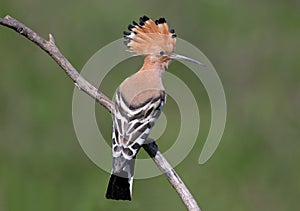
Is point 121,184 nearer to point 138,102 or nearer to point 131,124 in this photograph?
point 131,124

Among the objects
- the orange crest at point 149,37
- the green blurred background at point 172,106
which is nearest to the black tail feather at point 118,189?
the orange crest at point 149,37

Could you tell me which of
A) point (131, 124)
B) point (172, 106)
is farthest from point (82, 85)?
point (172, 106)

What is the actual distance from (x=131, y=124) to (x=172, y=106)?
2.96m

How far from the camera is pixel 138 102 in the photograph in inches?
164

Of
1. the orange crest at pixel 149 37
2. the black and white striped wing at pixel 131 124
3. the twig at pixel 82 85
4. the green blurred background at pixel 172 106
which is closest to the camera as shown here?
the twig at pixel 82 85

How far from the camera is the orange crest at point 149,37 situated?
4328 millimetres

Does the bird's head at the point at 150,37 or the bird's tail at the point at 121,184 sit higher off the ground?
the bird's head at the point at 150,37

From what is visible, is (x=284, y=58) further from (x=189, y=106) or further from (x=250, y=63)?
(x=189, y=106)

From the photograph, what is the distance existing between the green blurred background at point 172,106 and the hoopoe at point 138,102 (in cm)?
160

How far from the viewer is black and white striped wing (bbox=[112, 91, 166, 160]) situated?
12.9 ft

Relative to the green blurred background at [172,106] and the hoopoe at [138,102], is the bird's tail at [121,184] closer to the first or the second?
the hoopoe at [138,102]

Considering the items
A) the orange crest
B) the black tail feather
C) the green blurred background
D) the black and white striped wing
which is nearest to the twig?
the black and white striped wing

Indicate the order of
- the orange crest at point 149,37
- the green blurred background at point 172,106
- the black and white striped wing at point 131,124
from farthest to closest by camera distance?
the green blurred background at point 172,106
the orange crest at point 149,37
the black and white striped wing at point 131,124

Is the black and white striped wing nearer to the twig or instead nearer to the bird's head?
the twig
